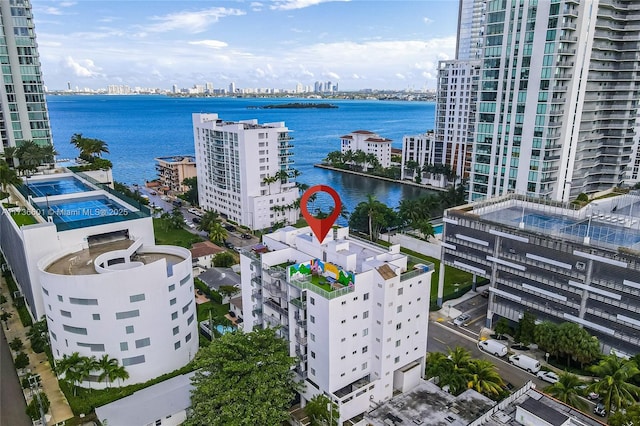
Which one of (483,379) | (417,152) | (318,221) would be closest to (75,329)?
(318,221)

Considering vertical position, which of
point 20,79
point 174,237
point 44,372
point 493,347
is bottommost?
point 44,372

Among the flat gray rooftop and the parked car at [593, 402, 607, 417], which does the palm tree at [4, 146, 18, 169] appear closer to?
the flat gray rooftop

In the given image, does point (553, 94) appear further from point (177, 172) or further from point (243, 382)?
point (177, 172)

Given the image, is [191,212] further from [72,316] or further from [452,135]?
[452,135]

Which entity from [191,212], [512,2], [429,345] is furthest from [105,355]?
[512,2]

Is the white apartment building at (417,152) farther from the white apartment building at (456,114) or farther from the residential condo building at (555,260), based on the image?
the residential condo building at (555,260)

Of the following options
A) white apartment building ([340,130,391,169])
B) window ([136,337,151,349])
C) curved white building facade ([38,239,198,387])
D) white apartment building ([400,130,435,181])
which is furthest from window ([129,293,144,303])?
white apartment building ([340,130,391,169])
